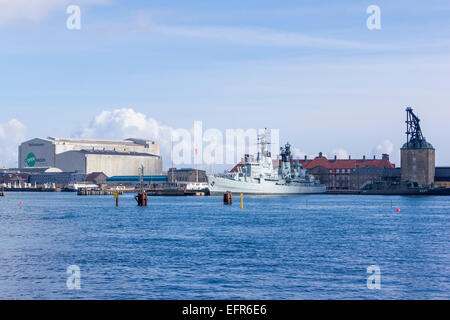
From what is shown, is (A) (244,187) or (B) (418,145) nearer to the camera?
(A) (244,187)

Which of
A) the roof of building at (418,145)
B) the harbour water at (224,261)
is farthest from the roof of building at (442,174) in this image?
the harbour water at (224,261)

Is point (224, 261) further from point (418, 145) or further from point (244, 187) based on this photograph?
point (418, 145)

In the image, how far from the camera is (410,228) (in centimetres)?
5906

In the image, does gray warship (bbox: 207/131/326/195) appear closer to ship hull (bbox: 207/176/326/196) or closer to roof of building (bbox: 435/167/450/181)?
ship hull (bbox: 207/176/326/196)

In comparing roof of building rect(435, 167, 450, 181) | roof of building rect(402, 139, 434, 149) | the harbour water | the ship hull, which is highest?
roof of building rect(402, 139, 434, 149)

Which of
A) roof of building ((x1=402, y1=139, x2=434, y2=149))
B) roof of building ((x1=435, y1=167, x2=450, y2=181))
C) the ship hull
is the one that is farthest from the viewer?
roof of building ((x1=435, y1=167, x2=450, y2=181))

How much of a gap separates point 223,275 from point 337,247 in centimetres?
1457

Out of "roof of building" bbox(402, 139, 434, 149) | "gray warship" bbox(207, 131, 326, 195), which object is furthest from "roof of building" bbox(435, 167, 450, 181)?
"gray warship" bbox(207, 131, 326, 195)

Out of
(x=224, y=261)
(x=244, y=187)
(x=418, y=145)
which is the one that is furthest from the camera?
(x=418, y=145)

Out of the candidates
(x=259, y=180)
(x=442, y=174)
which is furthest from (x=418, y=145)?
(x=259, y=180)

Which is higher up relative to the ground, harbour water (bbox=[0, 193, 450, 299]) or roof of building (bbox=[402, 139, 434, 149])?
roof of building (bbox=[402, 139, 434, 149])

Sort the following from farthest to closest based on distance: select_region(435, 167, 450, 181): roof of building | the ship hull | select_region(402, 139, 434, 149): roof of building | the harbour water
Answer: select_region(435, 167, 450, 181): roof of building, select_region(402, 139, 434, 149): roof of building, the ship hull, the harbour water
